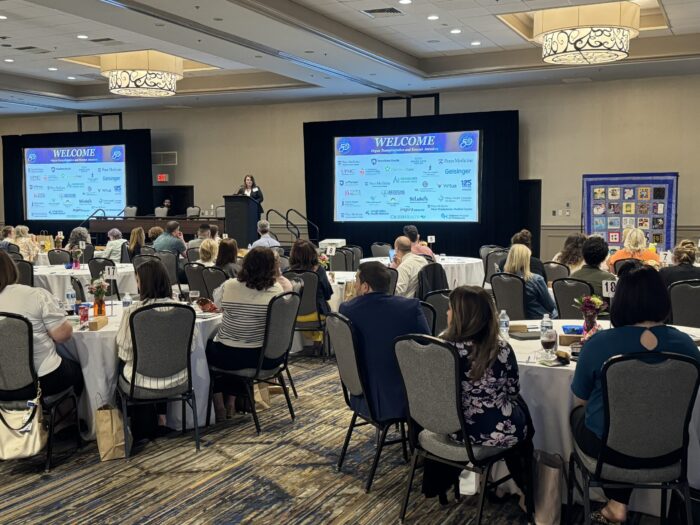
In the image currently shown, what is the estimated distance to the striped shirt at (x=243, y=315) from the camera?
512 cm

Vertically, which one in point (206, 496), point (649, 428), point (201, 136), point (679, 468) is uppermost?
point (201, 136)

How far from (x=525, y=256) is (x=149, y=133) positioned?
1351 centimetres

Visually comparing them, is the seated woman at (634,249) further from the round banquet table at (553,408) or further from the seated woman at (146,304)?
the seated woman at (146,304)

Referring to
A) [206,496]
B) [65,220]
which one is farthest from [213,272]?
[65,220]

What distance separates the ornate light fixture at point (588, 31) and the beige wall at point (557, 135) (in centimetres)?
351

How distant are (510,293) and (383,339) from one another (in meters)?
2.76

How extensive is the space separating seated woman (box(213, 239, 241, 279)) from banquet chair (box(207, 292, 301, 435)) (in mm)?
2045

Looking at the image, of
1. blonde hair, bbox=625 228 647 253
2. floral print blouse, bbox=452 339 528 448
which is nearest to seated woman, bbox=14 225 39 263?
blonde hair, bbox=625 228 647 253

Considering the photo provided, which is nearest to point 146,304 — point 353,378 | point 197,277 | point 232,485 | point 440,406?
point 232,485

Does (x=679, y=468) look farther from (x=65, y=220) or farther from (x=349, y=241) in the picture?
(x=65, y=220)

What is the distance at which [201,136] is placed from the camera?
18.2 m

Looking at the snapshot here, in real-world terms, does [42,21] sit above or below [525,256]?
above

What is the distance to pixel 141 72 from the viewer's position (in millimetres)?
12852

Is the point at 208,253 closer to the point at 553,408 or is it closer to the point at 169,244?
the point at 169,244
